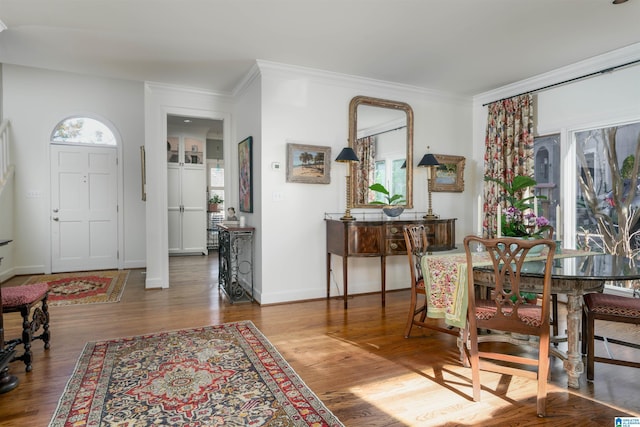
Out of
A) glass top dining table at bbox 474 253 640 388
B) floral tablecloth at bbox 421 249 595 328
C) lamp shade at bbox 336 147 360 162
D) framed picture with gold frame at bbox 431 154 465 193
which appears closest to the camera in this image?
glass top dining table at bbox 474 253 640 388

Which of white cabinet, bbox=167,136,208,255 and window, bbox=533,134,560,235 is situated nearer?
window, bbox=533,134,560,235

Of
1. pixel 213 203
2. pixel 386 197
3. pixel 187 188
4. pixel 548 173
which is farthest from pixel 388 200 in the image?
pixel 213 203

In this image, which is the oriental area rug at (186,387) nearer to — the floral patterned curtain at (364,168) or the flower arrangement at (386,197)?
the floral patterned curtain at (364,168)

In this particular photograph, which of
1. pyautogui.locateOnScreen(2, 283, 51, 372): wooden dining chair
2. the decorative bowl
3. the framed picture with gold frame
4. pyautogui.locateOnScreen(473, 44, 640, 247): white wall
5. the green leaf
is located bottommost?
pyautogui.locateOnScreen(2, 283, 51, 372): wooden dining chair

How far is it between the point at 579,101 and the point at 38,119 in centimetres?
743

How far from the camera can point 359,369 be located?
8.21ft

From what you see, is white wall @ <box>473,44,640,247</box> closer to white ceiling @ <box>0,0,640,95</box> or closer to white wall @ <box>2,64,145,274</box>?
white ceiling @ <box>0,0,640,95</box>

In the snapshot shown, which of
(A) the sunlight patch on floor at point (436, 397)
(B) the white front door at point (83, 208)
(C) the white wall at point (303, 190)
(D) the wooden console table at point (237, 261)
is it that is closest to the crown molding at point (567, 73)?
(C) the white wall at point (303, 190)

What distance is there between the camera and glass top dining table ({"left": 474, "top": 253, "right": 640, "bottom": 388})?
6.78ft

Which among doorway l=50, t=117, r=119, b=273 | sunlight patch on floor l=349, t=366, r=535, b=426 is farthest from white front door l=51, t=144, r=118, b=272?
sunlight patch on floor l=349, t=366, r=535, b=426

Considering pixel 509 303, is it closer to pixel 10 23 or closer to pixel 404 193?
pixel 404 193

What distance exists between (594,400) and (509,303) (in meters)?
0.68

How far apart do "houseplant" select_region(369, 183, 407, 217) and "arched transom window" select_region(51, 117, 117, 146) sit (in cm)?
454

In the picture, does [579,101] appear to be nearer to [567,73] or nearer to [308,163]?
[567,73]
